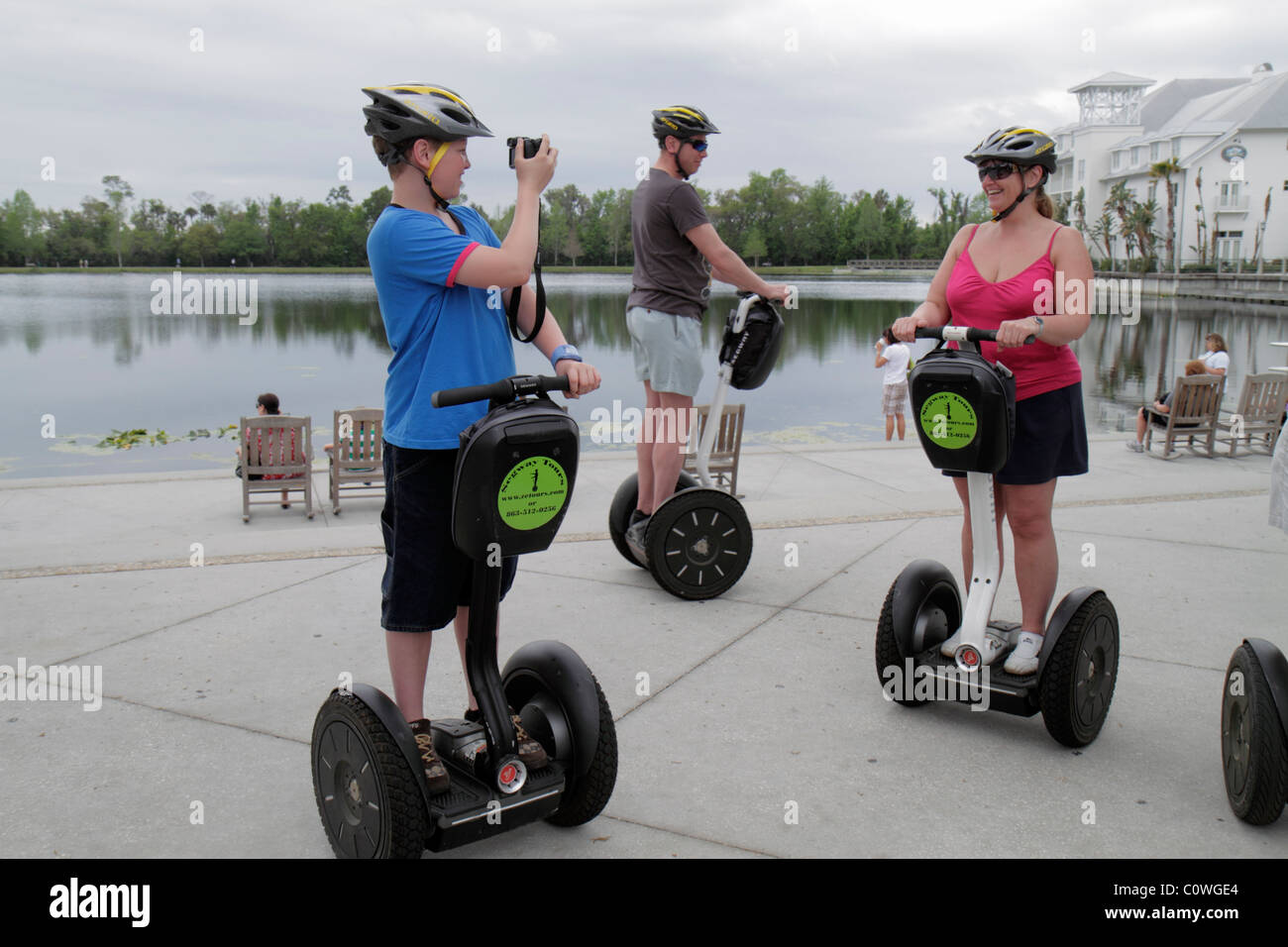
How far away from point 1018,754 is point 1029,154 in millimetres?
2037

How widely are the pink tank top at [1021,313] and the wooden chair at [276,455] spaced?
22.3 feet

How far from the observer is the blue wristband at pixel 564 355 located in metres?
2.92

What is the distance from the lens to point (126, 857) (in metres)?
2.85

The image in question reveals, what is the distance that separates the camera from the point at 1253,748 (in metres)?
2.95

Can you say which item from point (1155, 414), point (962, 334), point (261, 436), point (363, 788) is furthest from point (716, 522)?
point (1155, 414)

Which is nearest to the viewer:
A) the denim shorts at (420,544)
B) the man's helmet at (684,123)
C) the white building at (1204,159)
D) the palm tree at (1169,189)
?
the denim shorts at (420,544)

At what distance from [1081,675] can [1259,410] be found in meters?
10.1

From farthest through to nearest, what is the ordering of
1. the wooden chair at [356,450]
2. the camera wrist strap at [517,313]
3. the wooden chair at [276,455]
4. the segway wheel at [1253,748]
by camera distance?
1. the wooden chair at [356,450]
2. the wooden chair at [276,455]
3. the camera wrist strap at [517,313]
4. the segway wheel at [1253,748]

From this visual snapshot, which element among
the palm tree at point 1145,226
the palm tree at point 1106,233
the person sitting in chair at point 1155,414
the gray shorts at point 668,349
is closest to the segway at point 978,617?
the gray shorts at point 668,349

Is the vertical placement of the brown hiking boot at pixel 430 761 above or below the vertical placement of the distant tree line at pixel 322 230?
below

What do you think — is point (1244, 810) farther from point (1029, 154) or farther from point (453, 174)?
point (453, 174)

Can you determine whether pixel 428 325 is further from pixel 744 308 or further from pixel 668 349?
pixel 744 308

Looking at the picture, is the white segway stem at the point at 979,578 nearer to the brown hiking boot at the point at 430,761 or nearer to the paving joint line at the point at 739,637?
the paving joint line at the point at 739,637

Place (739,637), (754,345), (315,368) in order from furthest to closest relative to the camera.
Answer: (315,368) → (754,345) → (739,637)
